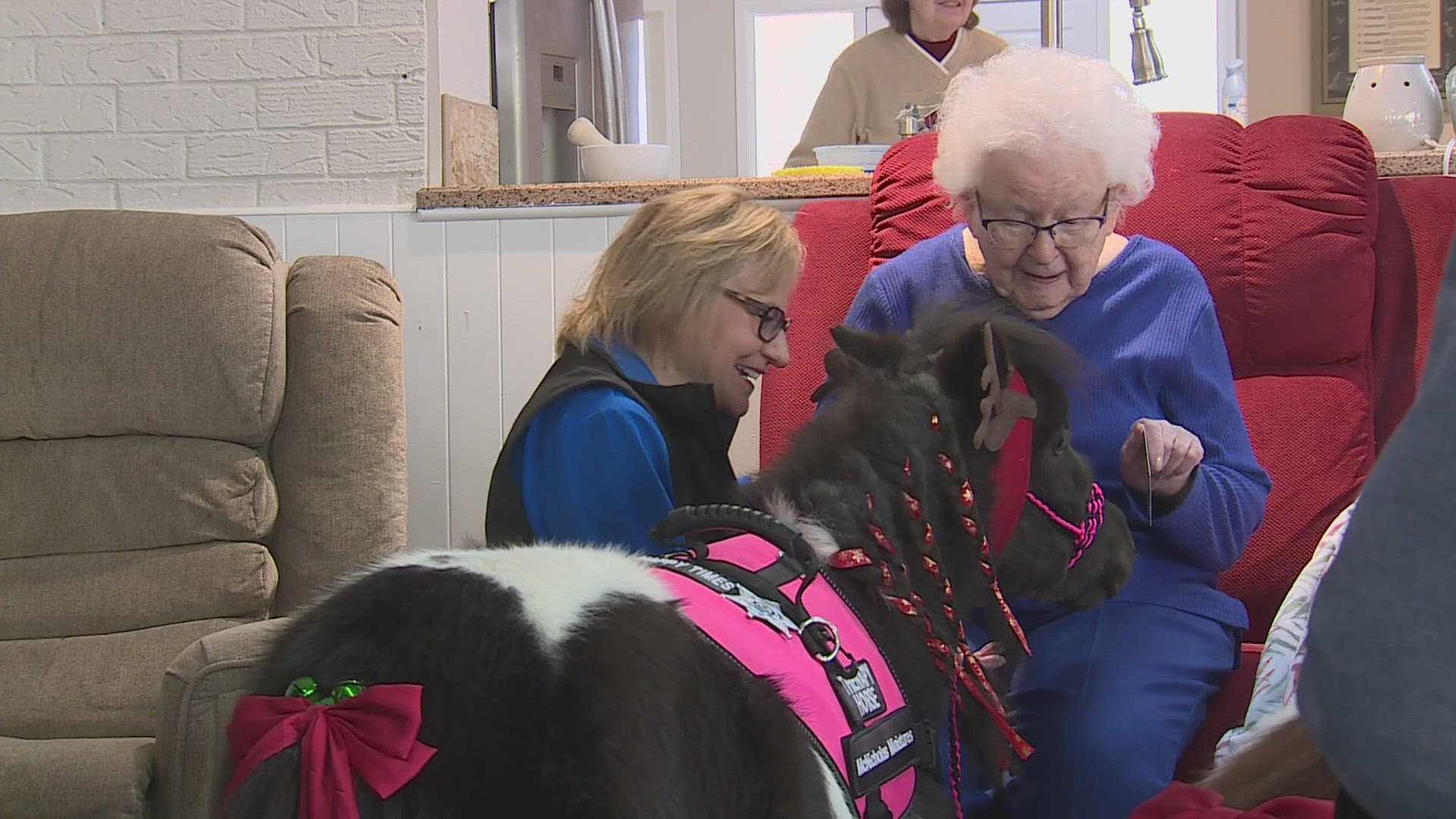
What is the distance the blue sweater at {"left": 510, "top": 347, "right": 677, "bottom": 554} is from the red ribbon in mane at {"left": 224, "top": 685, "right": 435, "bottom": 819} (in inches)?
27.2

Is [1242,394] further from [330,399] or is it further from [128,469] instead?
[128,469]

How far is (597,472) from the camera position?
5.06ft

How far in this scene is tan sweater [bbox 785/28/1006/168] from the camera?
357 centimetres

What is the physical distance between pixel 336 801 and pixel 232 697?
2.53ft

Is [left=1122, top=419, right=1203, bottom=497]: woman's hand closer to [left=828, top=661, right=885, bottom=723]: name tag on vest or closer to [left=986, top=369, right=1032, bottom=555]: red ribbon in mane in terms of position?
[left=986, top=369, right=1032, bottom=555]: red ribbon in mane

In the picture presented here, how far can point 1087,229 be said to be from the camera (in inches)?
68.3

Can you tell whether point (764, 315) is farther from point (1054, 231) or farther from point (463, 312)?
point (463, 312)

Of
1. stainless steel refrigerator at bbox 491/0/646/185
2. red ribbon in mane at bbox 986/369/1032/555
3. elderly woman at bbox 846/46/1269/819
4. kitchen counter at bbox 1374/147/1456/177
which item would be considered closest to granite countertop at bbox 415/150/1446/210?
stainless steel refrigerator at bbox 491/0/646/185

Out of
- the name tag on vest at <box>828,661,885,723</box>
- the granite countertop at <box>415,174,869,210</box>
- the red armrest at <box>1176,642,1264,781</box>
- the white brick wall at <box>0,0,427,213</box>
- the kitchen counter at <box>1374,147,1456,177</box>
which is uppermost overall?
the white brick wall at <box>0,0,427,213</box>

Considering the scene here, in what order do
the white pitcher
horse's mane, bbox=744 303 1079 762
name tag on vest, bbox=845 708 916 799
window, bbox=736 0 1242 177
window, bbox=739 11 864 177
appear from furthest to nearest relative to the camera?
1. window, bbox=739 11 864 177
2. window, bbox=736 0 1242 177
3. the white pitcher
4. horse's mane, bbox=744 303 1079 762
5. name tag on vest, bbox=845 708 916 799

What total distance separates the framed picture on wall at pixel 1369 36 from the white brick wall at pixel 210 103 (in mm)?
3746

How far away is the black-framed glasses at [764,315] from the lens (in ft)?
5.73

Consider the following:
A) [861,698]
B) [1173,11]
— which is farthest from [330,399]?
[1173,11]

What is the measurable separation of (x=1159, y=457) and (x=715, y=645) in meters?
0.83
